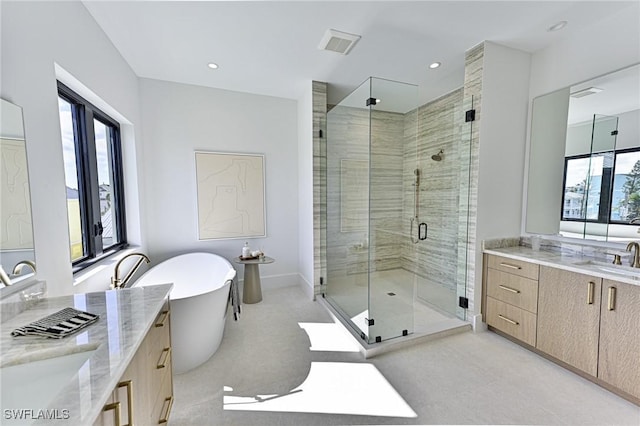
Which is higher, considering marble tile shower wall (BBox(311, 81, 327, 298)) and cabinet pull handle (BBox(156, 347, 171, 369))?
marble tile shower wall (BBox(311, 81, 327, 298))

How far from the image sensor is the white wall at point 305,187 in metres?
3.50

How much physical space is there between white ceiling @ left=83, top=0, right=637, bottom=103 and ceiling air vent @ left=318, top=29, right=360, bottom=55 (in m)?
0.06

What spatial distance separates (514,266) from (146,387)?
9.63 ft

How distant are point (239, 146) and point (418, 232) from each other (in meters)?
2.92

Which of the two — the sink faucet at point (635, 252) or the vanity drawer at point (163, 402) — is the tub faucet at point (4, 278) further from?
the sink faucet at point (635, 252)

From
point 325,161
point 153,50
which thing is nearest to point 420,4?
point 325,161

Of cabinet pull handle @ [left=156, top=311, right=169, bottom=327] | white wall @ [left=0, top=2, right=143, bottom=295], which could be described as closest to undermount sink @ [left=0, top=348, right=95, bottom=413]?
cabinet pull handle @ [left=156, top=311, right=169, bottom=327]

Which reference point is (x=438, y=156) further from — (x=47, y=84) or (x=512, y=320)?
(x=47, y=84)

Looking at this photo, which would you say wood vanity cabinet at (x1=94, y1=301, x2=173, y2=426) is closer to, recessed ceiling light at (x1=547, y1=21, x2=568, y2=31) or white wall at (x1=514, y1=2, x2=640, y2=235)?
white wall at (x1=514, y1=2, x2=640, y2=235)

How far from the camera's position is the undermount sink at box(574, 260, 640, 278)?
186 centimetres

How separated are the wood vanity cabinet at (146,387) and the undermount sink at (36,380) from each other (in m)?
0.17

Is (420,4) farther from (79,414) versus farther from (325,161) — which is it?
(79,414)

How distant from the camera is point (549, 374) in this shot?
79.3 inches

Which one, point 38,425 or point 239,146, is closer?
point 38,425
